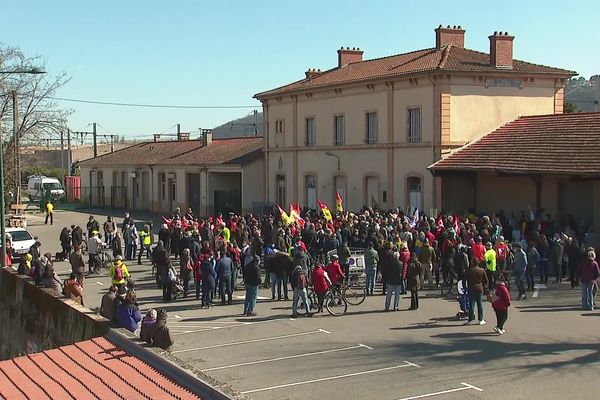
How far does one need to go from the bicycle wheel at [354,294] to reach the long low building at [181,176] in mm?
22916

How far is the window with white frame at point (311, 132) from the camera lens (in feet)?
133

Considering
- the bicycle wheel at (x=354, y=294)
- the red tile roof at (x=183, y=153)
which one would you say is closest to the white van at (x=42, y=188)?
the red tile roof at (x=183, y=153)

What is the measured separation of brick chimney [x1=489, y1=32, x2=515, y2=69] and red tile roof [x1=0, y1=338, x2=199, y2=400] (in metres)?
22.8

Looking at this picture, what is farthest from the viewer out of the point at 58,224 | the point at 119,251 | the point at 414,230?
the point at 58,224

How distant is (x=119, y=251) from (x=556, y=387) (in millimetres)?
19204

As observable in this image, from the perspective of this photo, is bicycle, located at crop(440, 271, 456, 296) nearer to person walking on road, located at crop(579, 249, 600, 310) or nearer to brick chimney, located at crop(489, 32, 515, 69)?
person walking on road, located at crop(579, 249, 600, 310)

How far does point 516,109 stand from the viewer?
34.0 m

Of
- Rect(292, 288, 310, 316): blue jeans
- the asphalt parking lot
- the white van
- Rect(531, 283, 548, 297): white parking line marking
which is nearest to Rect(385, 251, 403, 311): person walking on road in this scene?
the asphalt parking lot

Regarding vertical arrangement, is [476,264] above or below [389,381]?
above

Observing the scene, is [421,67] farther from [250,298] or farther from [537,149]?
[250,298]

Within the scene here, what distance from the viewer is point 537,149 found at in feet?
96.4

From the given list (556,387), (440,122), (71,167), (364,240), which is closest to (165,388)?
(556,387)

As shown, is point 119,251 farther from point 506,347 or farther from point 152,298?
point 506,347

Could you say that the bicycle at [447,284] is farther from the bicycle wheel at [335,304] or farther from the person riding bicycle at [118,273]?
the person riding bicycle at [118,273]
